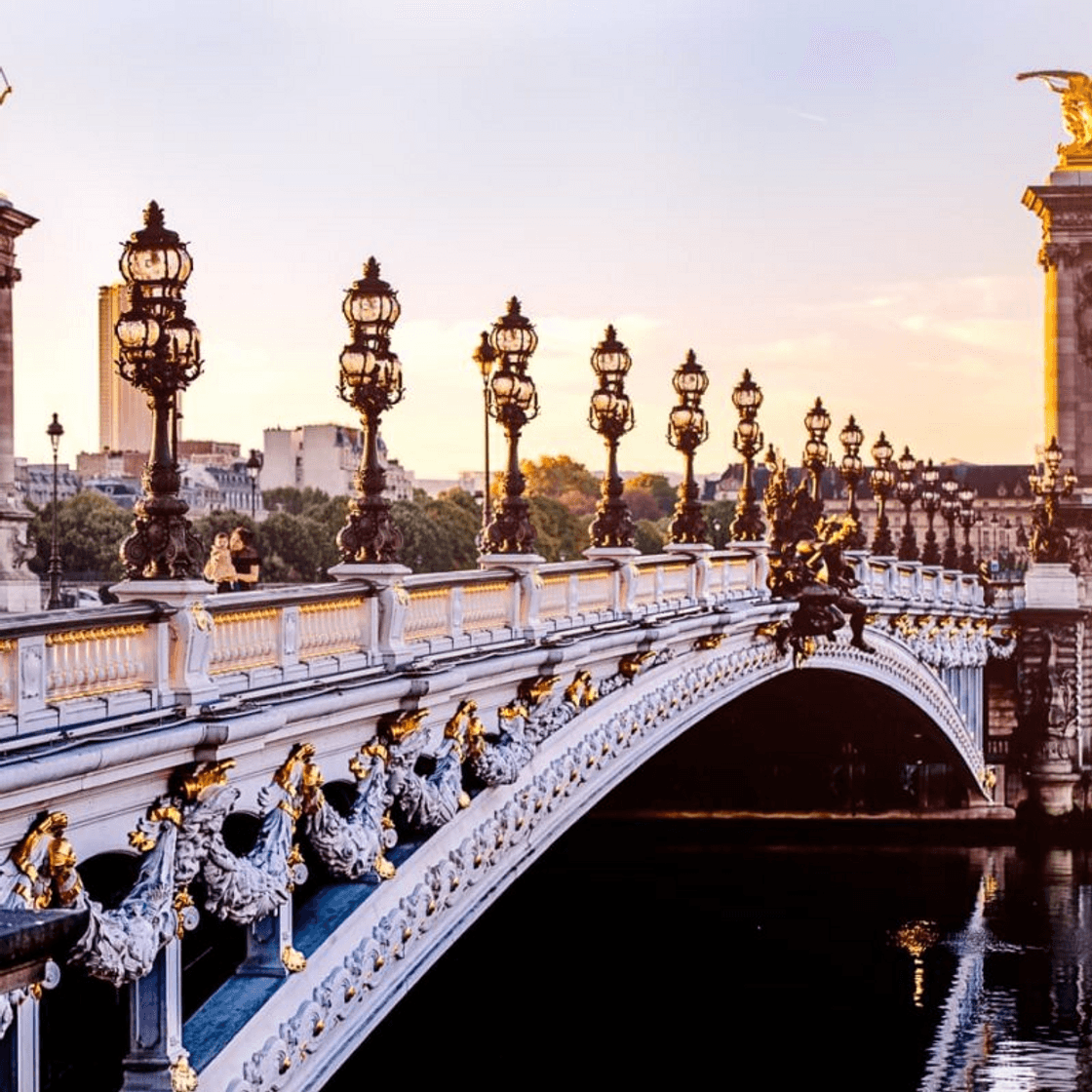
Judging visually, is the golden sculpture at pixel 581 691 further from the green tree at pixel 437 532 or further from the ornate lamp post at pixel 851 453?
the green tree at pixel 437 532

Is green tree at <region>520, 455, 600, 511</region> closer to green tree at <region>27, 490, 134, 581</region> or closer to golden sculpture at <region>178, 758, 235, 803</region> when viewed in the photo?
green tree at <region>27, 490, 134, 581</region>

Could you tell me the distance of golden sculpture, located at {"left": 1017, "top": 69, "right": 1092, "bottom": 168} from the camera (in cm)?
8550

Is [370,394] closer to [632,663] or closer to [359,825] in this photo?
[359,825]

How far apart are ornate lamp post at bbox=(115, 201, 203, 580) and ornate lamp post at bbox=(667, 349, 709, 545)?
763 inches

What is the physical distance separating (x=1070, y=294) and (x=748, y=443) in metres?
44.8

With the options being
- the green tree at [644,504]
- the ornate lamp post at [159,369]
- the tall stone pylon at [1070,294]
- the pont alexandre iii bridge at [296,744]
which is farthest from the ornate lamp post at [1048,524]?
the ornate lamp post at [159,369]

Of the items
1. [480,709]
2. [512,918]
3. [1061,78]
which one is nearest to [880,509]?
[512,918]

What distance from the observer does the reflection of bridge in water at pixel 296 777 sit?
14109 millimetres

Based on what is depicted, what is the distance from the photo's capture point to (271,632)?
58.4 feet

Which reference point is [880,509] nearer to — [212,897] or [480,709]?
[480,709]

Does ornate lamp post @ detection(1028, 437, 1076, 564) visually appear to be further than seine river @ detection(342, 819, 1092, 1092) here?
Yes

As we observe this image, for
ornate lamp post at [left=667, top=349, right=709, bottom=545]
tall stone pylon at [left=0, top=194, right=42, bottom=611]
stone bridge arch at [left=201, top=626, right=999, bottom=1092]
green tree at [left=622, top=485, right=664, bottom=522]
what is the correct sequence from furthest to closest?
green tree at [left=622, top=485, right=664, bottom=522] → tall stone pylon at [left=0, top=194, right=42, bottom=611] → ornate lamp post at [left=667, top=349, right=709, bottom=545] → stone bridge arch at [left=201, top=626, right=999, bottom=1092]

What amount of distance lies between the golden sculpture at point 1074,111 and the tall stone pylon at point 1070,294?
59 millimetres

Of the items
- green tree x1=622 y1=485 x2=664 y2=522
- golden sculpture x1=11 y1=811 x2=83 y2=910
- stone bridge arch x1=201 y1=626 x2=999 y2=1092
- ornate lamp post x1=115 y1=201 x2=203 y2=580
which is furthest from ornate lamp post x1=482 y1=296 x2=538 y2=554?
green tree x1=622 y1=485 x2=664 y2=522
